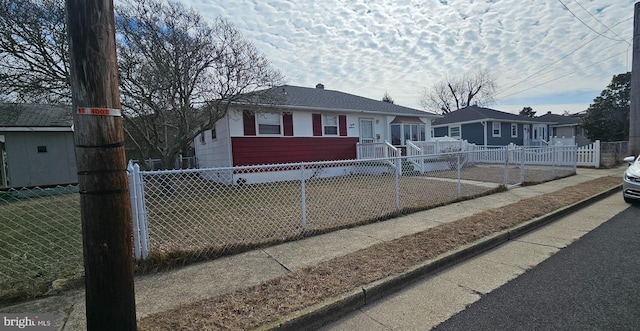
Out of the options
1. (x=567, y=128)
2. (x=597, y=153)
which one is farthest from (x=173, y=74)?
(x=567, y=128)

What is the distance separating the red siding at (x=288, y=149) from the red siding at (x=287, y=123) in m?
0.32

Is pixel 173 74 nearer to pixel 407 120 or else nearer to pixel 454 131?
pixel 407 120

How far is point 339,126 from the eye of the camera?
14547 millimetres

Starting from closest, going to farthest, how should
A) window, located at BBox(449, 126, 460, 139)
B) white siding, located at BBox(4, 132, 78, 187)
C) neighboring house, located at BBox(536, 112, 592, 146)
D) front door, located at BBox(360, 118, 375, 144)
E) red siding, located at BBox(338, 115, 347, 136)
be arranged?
white siding, located at BBox(4, 132, 78, 187)
red siding, located at BBox(338, 115, 347, 136)
front door, located at BBox(360, 118, 375, 144)
window, located at BBox(449, 126, 460, 139)
neighboring house, located at BBox(536, 112, 592, 146)

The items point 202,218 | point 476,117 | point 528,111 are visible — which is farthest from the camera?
point 528,111

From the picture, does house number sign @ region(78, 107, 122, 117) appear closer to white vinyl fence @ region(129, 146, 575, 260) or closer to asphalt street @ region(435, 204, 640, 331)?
white vinyl fence @ region(129, 146, 575, 260)

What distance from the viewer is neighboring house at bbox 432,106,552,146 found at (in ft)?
78.2

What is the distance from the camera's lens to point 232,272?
11.4ft

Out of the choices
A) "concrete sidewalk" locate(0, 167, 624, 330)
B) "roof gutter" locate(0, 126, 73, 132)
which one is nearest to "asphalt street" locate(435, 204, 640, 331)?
"concrete sidewalk" locate(0, 167, 624, 330)

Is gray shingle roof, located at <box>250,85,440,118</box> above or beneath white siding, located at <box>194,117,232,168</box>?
Result: above

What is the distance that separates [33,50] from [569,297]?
37.9 ft

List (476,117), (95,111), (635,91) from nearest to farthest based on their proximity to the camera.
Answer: (95,111) → (635,91) → (476,117)

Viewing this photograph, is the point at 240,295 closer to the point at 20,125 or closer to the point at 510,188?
the point at 510,188

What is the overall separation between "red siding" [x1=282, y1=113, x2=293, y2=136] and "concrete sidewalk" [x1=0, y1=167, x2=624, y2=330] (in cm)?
803
